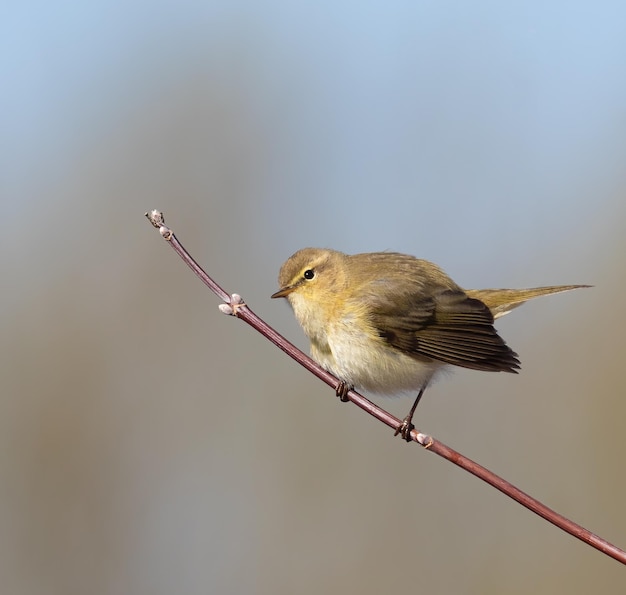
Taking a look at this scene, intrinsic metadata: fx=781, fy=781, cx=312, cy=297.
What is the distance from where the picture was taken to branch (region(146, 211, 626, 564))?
1875mm

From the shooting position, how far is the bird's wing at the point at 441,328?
3.23 meters

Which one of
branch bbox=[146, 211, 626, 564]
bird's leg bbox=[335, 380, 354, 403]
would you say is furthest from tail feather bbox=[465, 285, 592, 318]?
branch bbox=[146, 211, 626, 564]

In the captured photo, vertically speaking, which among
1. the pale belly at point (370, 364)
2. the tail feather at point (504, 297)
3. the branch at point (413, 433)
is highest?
the tail feather at point (504, 297)

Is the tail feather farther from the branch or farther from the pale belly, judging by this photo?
the branch

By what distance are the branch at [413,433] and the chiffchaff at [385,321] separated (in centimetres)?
65

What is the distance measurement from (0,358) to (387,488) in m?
2.83

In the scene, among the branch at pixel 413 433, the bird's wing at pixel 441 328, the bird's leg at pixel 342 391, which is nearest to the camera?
the branch at pixel 413 433

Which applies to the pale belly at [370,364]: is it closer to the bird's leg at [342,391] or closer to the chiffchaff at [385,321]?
the chiffchaff at [385,321]

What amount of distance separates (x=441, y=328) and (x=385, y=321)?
0.89 ft

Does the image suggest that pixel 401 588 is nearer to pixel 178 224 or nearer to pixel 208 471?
pixel 208 471

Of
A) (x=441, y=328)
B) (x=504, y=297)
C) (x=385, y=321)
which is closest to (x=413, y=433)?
(x=385, y=321)

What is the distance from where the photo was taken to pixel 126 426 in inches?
215

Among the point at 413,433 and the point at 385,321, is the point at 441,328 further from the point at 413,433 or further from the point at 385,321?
the point at 413,433

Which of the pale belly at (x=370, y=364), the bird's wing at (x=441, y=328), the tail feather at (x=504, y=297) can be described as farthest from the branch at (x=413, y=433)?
the tail feather at (x=504, y=297)
